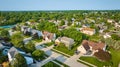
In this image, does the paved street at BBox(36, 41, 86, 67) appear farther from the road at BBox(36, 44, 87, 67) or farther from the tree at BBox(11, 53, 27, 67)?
the tree at BBox(11, 53, 27, 67)

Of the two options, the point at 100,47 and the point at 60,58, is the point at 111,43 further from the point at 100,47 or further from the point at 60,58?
the point at 60,58

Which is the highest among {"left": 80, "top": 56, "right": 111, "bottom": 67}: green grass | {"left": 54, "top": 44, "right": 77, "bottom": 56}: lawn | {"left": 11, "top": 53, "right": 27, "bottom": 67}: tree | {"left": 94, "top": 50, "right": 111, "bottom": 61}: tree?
{"left": 11, "top": 53, "right": 27, "bottom": 67}: tree

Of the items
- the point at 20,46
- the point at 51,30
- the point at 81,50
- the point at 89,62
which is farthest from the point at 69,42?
the point at 51,30

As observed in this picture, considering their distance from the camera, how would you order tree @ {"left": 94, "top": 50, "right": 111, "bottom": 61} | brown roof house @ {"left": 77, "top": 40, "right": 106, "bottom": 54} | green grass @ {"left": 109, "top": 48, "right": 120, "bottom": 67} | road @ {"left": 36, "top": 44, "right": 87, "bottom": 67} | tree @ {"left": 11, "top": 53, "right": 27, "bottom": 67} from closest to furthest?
tree @ {"left": 11, "top": 53, "right": 27, "bottom": 67} < road @ {"left": 36, "top": 44, "right": 87, "bottom": 67} < green grass @ {"left": 109, "top": 48, "right": 120, "bottom": 67} < tree @ {"left": 94, "top": 50, "right": 111, "bottom": 61} < brown roof house @ {"left": 77, "top": 40, "right": 106, "bottom": 54}

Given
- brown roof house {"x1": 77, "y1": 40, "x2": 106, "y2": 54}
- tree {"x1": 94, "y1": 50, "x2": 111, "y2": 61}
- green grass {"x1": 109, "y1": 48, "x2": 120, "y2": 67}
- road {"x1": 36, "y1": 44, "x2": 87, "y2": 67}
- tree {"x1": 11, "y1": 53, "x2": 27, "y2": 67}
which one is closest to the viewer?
tree {"x1": 11, "y1": 53, "x2": 27, "y2": 67}

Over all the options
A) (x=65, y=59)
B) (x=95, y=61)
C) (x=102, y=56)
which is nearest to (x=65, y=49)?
(x=65, y=59)

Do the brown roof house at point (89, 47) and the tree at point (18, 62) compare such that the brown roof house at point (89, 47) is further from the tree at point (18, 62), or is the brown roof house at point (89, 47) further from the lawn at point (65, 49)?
the tree at point (18, 62)

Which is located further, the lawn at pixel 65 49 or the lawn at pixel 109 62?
the lawn at pixel 65 49

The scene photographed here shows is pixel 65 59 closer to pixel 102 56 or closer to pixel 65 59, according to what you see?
pixel 65 59

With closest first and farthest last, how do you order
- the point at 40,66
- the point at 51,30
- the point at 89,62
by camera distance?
the point at 40,66, the point at 89,62, the point at 51,30

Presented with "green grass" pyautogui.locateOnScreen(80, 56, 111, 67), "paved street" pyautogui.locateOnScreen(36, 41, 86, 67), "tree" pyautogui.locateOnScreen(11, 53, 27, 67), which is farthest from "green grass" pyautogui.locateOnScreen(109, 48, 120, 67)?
"tree" pyautogui.locateOnScreen(11, 53, 27, 67)

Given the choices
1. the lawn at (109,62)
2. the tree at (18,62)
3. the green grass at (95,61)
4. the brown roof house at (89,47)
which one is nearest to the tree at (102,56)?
the lawn at (109,62)
